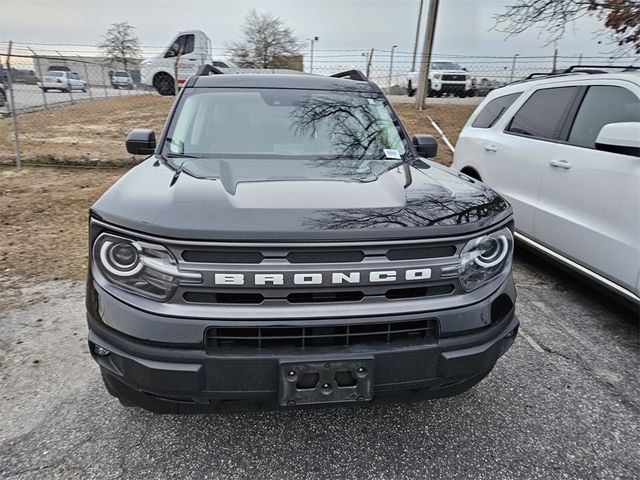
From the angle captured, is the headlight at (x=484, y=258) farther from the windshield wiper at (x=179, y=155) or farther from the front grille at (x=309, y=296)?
the windshield wiper at (x=179, y=155)

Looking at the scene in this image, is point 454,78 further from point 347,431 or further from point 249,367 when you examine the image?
point 249,367

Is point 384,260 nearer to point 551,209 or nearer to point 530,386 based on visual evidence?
point 530,386

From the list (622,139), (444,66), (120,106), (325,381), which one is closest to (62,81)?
(120,106)

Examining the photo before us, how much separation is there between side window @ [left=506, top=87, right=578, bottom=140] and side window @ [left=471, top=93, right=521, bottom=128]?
0.94ft

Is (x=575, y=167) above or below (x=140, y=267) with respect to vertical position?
above

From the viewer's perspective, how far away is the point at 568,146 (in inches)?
150

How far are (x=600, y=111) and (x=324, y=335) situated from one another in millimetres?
3161

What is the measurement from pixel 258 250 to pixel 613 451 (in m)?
1.96

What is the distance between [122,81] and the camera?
81.5ft

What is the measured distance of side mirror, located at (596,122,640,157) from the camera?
298 cm

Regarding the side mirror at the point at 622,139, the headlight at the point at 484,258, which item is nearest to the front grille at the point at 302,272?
the headlight at the point at 484,258

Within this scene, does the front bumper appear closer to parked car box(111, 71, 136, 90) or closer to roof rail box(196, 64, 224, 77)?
roof rail box(196, 64, 224, 77)

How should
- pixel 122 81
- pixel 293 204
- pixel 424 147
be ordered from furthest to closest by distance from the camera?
1. pixel 122 81
2. pixel 424 147
3. pixel 293 204

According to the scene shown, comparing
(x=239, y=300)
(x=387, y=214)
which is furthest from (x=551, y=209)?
(x=239, y=300)
